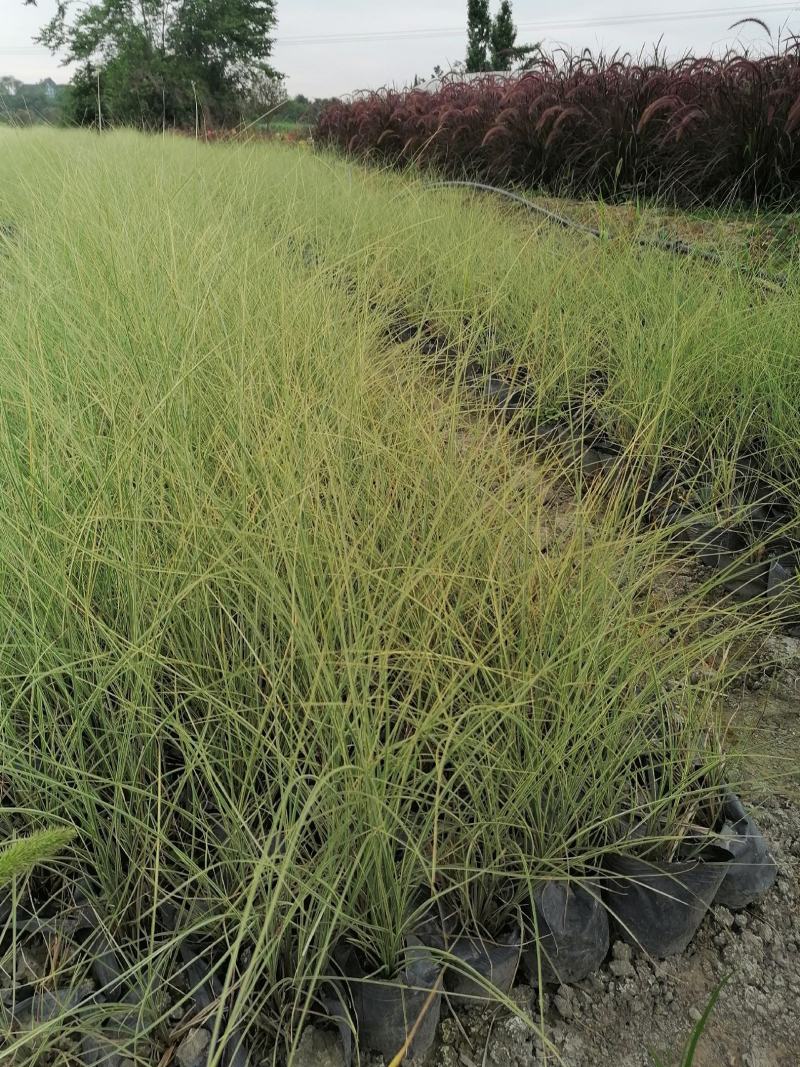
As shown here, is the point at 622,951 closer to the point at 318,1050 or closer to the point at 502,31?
the point at 318,1050

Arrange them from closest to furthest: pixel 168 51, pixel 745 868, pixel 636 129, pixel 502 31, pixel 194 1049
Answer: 1. pixel 194 1049
2. pixel 745 868
3. pixel 636 129
4. pixel 168 51
5. pixel 502 31

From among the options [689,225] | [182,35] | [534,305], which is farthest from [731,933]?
[182,35]

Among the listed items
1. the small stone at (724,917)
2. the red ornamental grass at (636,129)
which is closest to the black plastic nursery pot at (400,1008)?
the small stone at (724,917)

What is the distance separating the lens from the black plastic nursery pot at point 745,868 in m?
1.20

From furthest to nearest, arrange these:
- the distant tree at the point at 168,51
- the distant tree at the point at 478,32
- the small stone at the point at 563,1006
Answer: the distant tree at the point at 478,32 → the distant tree at the point at 168,51 → the small stone at the point at 563,1006

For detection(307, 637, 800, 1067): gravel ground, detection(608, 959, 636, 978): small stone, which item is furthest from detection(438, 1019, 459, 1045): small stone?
detection(608, 959, 636, 978): small stone

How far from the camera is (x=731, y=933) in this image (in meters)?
1.21

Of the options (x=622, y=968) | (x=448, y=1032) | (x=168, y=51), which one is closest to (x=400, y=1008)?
(x=448, y=1032)

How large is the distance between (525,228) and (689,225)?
142 cm

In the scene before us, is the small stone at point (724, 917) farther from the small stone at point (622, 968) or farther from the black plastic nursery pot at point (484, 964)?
the black plastic nursery pot at point (484, 964)

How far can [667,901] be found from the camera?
1.15 metres

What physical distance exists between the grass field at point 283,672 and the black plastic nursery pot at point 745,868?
0.19 ft

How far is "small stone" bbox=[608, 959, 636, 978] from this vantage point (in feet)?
3.75

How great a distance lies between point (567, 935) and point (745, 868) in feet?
1.02
